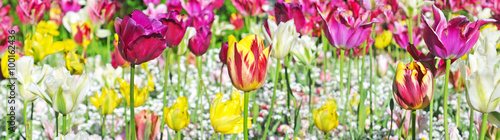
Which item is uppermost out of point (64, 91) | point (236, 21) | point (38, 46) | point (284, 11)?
point (236, 21)

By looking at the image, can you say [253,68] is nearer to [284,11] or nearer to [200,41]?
[284,11]

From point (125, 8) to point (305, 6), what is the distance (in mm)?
2988

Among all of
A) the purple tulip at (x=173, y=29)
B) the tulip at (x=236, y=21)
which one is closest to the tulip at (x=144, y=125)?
the purple tulip at (x=173, y=29)

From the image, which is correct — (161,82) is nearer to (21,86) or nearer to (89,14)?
(89,14)

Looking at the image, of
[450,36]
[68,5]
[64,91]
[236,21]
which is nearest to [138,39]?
[64,91]

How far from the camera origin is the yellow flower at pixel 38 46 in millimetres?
1559

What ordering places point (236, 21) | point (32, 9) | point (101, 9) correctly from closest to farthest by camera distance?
point (32, 9)
point (101, 9)
point (236, 21)

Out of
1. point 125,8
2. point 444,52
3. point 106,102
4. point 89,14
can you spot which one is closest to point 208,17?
point 106,102

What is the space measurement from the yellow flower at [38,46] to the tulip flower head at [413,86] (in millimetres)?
1109

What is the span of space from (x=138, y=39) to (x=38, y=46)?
0.77 meters

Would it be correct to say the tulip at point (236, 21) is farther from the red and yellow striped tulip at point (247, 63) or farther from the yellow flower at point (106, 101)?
the red and yellow striped tulip at point (247, 63)

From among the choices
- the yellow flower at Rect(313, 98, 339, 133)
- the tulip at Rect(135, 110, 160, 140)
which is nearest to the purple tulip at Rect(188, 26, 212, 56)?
the tulip at Rect(135, 110, 160, 140)

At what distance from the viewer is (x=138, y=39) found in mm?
955

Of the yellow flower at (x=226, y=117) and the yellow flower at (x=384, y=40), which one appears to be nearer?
the yellow flower at (x=226, y=117)
